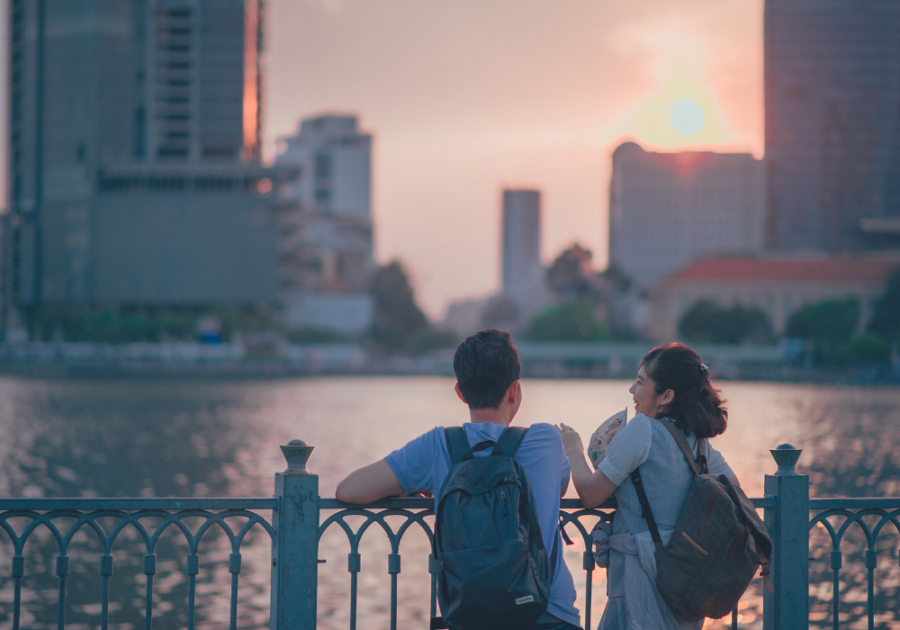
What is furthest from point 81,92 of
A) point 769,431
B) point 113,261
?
point 769,431

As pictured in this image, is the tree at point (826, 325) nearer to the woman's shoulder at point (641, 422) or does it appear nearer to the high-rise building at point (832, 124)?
the high-rise building at point (832, 124)

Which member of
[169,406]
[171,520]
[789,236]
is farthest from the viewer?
[789,236]

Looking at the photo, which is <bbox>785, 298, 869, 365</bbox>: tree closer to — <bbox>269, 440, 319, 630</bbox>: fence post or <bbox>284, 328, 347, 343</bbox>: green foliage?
<bbox>284, 328, 347, 343</bbox>: green foliage

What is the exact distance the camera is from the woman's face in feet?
14.4

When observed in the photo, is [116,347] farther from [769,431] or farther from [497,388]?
[497,388]

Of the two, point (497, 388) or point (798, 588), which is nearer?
point (497, 388)

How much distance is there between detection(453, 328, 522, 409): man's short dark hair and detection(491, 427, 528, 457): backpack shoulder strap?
157 millimetres

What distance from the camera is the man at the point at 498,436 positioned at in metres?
4.02

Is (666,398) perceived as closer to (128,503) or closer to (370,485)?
(370,485)

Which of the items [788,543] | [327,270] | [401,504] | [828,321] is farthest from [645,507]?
[327,270]

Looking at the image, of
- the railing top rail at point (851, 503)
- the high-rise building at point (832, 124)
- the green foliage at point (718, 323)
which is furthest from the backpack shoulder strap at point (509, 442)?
the high-rise building at point (832, 124)

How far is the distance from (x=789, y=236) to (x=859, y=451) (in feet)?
500

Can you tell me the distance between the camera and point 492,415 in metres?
4.10

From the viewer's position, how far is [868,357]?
352 ft
